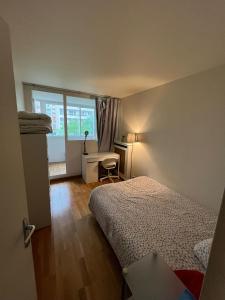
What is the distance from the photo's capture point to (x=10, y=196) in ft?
2.05

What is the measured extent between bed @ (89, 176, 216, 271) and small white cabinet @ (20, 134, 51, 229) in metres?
0.73

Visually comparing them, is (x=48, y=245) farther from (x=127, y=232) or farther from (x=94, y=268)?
(x=127, y=232)

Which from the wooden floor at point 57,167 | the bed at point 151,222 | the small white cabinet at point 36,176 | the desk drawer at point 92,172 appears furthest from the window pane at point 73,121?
the bed at point 151,222

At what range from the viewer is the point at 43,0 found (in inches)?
35.4

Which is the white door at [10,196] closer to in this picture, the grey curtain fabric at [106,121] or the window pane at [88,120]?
the grey curtain fabric at [106,121]

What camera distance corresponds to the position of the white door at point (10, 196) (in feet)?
1.83

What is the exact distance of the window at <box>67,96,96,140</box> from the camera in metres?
3.70

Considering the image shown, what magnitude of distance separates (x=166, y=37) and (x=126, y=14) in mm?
451

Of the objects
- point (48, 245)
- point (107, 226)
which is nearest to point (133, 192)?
point (107, 226)

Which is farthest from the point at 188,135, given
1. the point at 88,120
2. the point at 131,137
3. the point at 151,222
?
the point at 88,120

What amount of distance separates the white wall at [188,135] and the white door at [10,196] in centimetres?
220

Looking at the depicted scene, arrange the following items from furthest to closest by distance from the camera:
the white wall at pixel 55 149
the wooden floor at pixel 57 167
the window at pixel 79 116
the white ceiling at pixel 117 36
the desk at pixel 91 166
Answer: the white wall at pixel 55 149 < the wooden floor at pixel 57 167 < the window at pixel 79 116 < the desk at pixel 91 166 < the white ceiling at pixel 117 36

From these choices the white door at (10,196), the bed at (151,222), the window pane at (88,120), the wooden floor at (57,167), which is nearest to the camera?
the white door at (10,196)

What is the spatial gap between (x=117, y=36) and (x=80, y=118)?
277 cm
